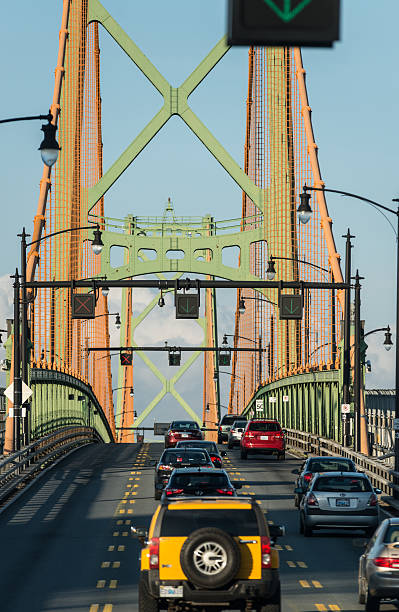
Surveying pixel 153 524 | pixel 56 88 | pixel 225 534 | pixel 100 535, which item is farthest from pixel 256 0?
pixel 56 88

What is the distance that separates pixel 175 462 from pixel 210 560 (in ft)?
70.7

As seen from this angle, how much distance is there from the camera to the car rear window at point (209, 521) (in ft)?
45.6

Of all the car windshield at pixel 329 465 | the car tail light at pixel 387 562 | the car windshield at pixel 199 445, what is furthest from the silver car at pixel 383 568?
the car windshield at pixel 199 445

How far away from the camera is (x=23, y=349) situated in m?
45.3

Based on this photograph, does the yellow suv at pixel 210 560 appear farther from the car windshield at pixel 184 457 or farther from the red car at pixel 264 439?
the red car at pixel 264 439

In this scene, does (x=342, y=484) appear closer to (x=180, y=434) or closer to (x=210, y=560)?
(x=210, y=560)

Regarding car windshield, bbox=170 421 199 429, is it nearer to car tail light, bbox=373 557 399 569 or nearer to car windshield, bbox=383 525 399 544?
car windshield, bbox=383 525 399 544

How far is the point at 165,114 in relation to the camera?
7056cm

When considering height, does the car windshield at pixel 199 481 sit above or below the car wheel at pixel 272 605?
above

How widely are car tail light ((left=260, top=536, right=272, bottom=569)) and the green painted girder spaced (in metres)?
54.0

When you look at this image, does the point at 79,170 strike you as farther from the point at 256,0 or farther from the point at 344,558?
the point at 256,0

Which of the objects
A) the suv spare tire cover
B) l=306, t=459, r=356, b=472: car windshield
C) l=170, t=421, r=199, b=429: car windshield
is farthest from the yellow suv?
l=170, t=421, r=199, b=429: car windshield

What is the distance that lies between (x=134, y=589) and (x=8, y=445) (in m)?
24.8

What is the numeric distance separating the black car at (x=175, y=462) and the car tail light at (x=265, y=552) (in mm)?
20085
